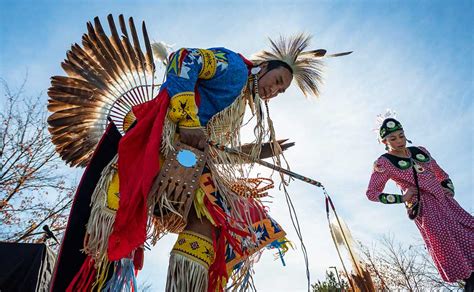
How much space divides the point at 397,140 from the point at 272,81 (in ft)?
4.59

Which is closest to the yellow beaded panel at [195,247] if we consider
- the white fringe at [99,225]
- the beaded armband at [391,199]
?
the white fringe at [99,225]

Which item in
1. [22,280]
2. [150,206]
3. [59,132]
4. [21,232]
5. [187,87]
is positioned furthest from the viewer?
[21,232]

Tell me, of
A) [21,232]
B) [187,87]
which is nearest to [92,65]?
[187,87]

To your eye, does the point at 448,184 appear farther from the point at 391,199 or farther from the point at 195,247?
the point at 195,247

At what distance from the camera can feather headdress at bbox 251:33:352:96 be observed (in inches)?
102

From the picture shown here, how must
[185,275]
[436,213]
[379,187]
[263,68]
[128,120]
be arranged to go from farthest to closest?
[379,187] < [436,213] < [263,68] < [128,120] < [185,275]

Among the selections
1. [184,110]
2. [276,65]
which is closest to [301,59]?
[276,65]

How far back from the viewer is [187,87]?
6.32ft

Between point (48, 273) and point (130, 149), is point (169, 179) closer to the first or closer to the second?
point (130, 149)

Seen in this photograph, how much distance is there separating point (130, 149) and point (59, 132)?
91cm

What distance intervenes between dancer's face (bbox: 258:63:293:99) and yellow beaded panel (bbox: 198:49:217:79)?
1.41ft

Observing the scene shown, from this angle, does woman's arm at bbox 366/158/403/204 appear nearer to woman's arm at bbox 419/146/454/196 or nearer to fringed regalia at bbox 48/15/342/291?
woman's arm at bbox 419/146/454/196

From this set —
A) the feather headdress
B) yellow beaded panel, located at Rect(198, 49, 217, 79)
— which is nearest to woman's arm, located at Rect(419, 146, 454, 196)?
the feather headdress

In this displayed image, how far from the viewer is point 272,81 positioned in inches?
95.7
